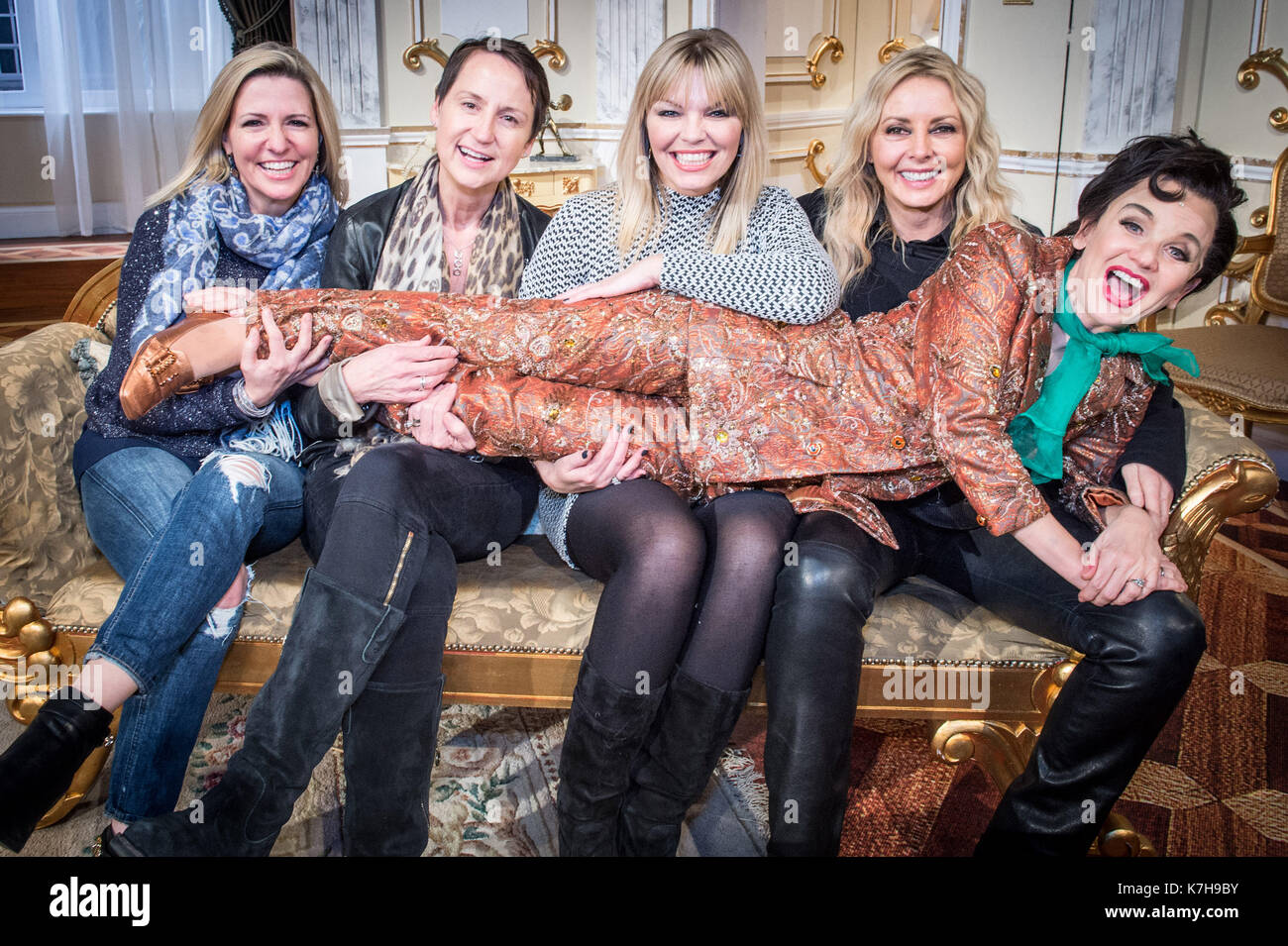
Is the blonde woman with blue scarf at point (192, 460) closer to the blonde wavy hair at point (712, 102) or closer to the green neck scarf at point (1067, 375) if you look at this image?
the blonde wavy hair at point (712, 102)

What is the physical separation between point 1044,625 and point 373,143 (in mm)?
4127

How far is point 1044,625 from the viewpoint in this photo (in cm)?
163

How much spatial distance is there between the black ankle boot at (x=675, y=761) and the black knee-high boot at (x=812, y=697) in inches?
3.1

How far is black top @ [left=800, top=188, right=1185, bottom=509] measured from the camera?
1736 mm

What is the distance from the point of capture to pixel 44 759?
148cm

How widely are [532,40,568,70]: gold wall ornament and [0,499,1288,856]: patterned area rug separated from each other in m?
3.57

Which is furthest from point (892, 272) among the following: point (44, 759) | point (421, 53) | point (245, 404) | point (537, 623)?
point (421, 53)

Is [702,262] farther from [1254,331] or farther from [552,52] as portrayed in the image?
[552,52]

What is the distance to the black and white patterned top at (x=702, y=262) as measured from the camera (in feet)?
5.59

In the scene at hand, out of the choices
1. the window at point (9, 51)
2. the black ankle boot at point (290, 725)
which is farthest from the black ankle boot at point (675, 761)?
the window at point (9, 51)

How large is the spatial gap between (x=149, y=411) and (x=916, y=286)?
1.38 meters

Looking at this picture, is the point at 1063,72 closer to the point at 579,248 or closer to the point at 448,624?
the point at 579,248
